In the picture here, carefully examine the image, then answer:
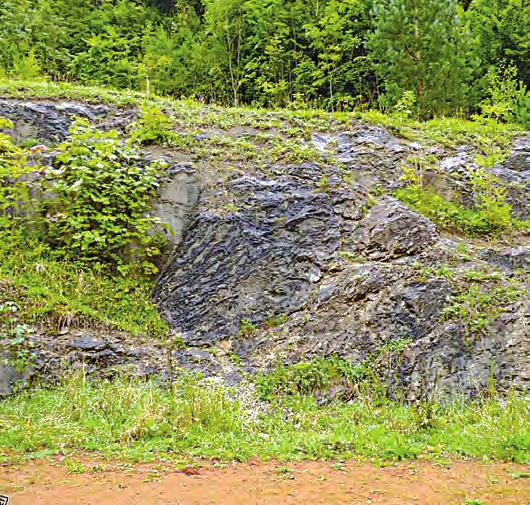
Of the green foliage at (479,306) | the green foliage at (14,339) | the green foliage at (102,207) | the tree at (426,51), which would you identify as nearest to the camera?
the green foliage at (14,339)

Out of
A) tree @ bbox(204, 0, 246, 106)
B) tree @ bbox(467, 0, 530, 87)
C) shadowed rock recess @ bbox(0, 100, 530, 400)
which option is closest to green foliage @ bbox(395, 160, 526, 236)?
shadowed rock recess @ bbox(0, 100, 530, 400)

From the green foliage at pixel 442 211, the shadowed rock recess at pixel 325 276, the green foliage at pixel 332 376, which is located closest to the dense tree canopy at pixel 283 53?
the shadowed rock recess at pixel 325 276

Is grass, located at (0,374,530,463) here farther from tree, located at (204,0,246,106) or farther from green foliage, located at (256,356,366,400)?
tree, located at (204,0,246,106)

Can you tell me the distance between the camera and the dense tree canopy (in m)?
11.8

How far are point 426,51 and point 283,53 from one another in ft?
15.3

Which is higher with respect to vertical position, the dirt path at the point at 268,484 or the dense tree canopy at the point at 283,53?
the dense tree canopy at the point at 283,53

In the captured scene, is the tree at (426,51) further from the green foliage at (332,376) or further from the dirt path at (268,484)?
the dirt path at (268,484)

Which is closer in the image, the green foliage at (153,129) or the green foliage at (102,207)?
the green foliage at (102,207)

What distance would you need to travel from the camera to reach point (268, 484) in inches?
156

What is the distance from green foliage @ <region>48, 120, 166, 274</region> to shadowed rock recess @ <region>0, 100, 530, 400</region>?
417 mm

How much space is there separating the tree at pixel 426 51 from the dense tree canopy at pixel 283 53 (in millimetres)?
27

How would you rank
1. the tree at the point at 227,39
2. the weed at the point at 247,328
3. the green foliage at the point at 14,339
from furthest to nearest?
the tree at the point at 227,39, the weed at the point at 247,328, the green foliage at the point at 14,339

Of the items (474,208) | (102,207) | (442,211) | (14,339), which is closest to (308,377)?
(14,339)

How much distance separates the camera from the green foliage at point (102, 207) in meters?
7.64
